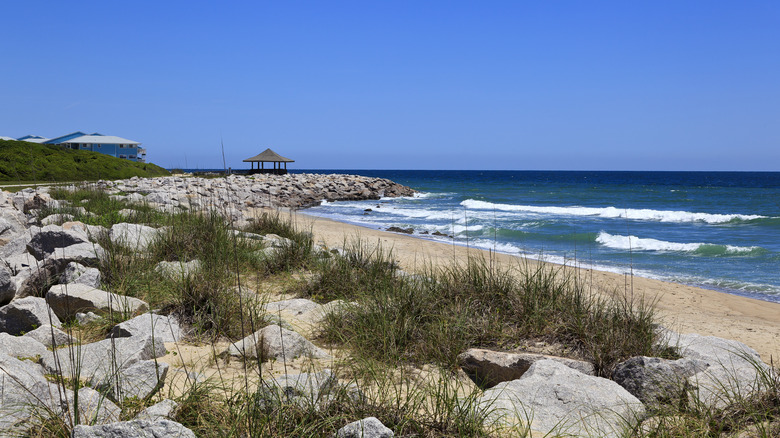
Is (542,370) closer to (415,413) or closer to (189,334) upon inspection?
(415,413)

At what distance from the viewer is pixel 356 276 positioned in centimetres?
552

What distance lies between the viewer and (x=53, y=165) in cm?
2222

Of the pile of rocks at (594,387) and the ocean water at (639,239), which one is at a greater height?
the pile of rocks at (594,387)

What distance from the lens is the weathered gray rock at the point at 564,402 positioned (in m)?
2.76

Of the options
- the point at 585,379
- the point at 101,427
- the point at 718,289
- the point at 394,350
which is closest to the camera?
the point at 101,427

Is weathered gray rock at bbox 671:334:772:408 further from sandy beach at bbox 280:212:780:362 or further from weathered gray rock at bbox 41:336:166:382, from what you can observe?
weathered gray rock at bbox 41:336:166:382

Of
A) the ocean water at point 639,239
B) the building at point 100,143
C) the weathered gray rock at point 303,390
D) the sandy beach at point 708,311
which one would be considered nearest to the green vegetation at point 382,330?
the weathered gray rock at point 303,390

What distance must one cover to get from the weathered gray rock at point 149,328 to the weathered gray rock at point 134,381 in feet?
1.51

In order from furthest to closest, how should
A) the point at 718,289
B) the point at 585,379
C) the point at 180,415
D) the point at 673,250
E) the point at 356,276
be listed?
the point at 673,250 < the point at 718,289 < the point at 356,276 < the point at 585,379 < the point at 180,415

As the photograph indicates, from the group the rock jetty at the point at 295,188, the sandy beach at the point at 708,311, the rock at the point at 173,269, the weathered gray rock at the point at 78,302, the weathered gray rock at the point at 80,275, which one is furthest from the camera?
the rock jetty at the point at 295,188

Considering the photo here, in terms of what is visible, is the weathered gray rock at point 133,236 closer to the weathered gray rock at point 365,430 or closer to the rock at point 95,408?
the rock at point 95,408

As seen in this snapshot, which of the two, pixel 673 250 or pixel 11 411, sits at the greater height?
pixel 11 411

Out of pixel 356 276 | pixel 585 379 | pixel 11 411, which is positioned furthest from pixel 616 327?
pixel 11 411

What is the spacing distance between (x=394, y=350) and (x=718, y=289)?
25.0ft
